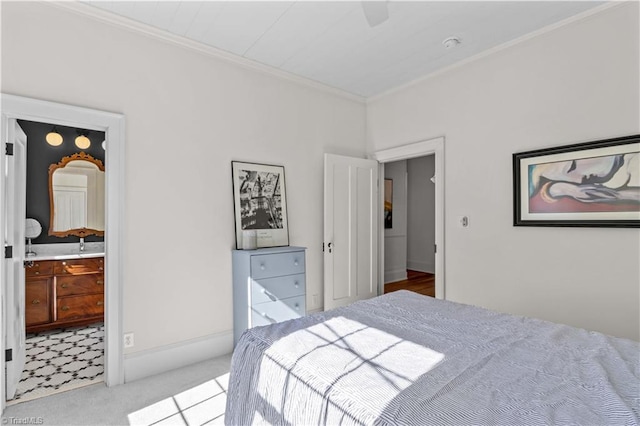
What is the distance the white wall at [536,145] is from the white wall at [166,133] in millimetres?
1779

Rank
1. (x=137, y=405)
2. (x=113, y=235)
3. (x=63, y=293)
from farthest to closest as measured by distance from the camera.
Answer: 1. (x=63, y=293)
2. (x=113, y=235)
3. (x=137, y=405)

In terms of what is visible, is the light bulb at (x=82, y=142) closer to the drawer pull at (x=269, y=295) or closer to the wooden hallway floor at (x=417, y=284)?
the drawer pull at (x=269, y=295)

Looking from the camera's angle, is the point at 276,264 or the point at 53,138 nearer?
the point at 276,264

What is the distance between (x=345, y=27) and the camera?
2.75m

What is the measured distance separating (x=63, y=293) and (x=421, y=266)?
20.7 ft

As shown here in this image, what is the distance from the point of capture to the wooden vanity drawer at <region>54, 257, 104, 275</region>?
3820mm

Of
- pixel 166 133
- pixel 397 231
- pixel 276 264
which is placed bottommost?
pixel 276 264

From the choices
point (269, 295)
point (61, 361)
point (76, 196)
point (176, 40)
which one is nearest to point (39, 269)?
point (76, 196)

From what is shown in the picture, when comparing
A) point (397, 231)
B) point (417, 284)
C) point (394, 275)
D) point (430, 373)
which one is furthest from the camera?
point (397, 231)

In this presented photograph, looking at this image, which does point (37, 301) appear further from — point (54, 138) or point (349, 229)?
point (349, 229)

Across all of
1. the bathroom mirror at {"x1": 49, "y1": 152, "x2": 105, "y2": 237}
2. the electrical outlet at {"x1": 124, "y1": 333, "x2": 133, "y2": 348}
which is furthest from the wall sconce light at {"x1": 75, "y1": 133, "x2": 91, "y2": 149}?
the electrical outlet at {"x1": 124, "y1": 333, "x2": 133, "y2": 348}

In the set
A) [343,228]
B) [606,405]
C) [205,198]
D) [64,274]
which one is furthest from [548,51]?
[64,274]

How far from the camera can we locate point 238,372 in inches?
61.9

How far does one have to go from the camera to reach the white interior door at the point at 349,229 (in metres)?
3.88
